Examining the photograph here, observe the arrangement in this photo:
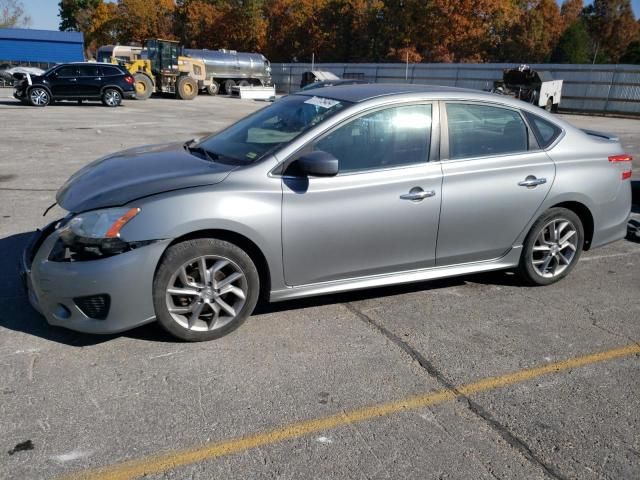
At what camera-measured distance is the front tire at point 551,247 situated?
15.4 ft

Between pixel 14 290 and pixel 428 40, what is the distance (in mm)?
56152

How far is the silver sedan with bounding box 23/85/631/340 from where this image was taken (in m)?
3.39

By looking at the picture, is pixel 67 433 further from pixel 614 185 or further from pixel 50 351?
pixel 614 185

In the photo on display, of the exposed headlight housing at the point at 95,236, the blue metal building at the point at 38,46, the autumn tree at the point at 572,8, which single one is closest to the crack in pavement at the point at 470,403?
the exposed headlight housing at the point at 95,236

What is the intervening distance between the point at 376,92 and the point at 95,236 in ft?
7.52

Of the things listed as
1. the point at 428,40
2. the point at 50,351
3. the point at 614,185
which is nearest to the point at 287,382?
the point at 50,351

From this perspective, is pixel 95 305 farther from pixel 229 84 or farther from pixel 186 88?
pixel 229 84

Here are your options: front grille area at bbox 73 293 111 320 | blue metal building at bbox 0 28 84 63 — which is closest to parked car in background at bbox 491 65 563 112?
front grille area at bbox 73 293 111 320

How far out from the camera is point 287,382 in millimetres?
3266

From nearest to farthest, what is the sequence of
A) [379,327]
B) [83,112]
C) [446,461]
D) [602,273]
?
[446,461] < [379,327] < [602,273] < [83,112]

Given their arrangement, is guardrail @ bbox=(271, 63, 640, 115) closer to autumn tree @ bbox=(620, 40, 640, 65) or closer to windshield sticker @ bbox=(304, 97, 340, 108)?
autumn tree @ bbox=(620, 40, 640, 65)

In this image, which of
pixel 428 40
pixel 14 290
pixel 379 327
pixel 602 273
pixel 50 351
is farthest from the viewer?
pixel 428 40

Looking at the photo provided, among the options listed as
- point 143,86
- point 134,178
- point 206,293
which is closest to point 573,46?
point 143,86

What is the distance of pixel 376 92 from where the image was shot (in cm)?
431
